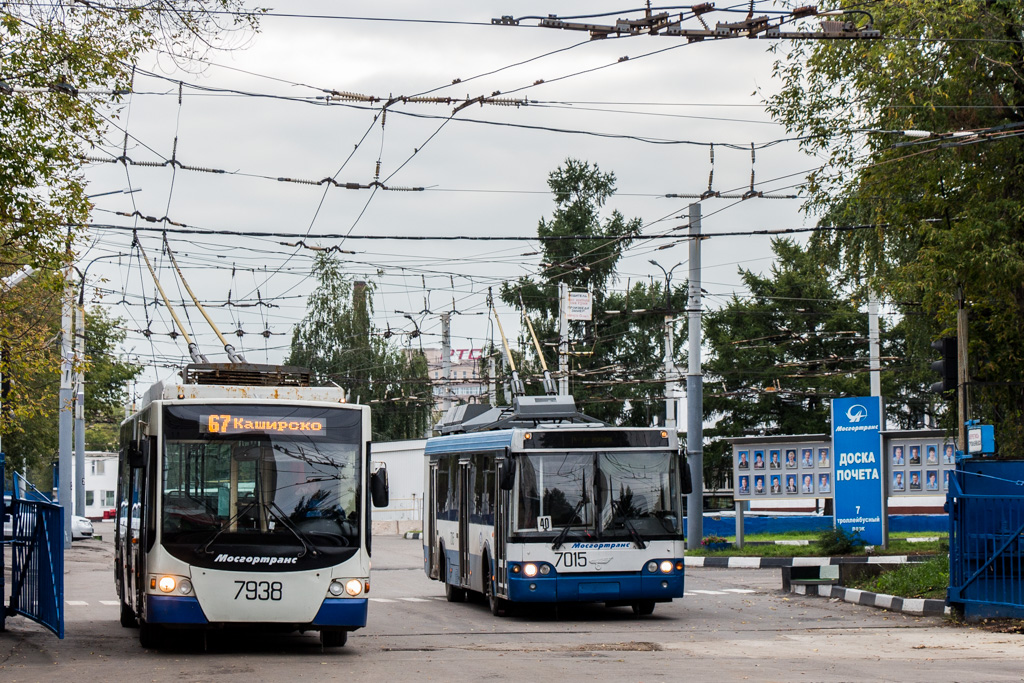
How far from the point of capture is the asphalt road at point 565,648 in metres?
11.0

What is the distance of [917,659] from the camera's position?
472 inches

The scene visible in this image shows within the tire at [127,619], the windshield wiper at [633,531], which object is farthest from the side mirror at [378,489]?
the windshield wiper at [633,531]

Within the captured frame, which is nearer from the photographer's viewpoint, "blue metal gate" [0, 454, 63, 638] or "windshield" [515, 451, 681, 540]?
"blue metal gate" [0, 454, 63, 638]

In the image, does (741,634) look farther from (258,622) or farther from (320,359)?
(320,359)

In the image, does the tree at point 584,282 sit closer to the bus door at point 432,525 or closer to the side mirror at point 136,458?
the bus door at point 432,525

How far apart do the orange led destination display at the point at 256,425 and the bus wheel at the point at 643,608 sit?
6367mm

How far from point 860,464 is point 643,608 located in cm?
895

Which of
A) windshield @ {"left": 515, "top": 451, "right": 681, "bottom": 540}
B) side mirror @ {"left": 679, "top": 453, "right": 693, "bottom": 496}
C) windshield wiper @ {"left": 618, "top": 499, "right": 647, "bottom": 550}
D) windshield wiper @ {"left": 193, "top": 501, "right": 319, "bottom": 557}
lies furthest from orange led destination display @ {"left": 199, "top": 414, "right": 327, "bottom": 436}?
side mirror @ {"left": 679, "top": 453, "right": 693, "bottom": 496}

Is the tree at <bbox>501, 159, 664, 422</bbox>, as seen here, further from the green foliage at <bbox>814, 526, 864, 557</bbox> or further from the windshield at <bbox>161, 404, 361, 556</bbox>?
the windshield at <bbox>161, 404, 361, 556</bbox>

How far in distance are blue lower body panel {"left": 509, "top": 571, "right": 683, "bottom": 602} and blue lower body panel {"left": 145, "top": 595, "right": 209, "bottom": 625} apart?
525 centimetres

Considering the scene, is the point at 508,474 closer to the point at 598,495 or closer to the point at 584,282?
the point at 598,495

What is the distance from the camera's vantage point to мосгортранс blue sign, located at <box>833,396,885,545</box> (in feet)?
82.8

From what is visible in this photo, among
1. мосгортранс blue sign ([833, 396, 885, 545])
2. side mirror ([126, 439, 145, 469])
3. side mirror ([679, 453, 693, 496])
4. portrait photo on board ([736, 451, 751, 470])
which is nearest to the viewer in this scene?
side mirror ([126, 439, 145, 469])

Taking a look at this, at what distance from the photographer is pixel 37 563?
1410 centimetres
